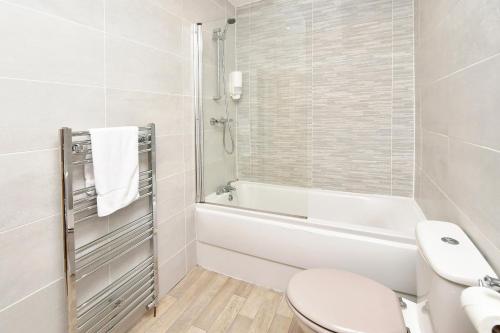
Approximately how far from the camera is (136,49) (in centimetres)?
141

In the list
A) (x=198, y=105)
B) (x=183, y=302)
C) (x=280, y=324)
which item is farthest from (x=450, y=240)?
(x=198, y=105)

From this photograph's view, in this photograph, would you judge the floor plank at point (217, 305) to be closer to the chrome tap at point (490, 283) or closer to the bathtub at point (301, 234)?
the bathtub at point (301, 234)

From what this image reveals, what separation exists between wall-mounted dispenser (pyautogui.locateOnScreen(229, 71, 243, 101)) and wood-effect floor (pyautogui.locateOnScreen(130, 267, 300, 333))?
1.61m

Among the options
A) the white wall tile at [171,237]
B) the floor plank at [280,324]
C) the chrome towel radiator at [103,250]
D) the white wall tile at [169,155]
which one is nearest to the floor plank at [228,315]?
the floor plank at [280,324]

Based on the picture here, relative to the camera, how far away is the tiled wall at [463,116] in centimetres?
76

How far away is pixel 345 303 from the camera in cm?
100

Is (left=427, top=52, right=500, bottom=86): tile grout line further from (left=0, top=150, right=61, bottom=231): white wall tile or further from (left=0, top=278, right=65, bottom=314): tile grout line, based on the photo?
(left=0, top=278, right=65, bottom=314): tile grout line

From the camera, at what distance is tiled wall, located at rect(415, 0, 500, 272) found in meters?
0.76

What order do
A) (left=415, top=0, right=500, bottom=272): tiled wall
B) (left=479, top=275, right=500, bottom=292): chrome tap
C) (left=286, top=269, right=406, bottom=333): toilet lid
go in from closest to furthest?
1. (left=479, top=275, right=500, bottom=292): chrome tap
2. (left=415, top=0, right=500, bottom=272): tiled wall
3. (left=286, top=269, right=406, bottom=333): toilet lid

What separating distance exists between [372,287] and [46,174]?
149 centimetres

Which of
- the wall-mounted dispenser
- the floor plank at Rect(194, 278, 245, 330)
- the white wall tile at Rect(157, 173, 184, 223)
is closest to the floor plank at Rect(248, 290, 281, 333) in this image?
the floor plank at Rect(194, 278, 245, 330)

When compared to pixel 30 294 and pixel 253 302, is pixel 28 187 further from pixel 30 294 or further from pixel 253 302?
pixel 253 302

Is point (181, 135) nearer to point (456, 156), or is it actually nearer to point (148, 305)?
point (148, 305)

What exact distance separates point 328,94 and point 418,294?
1720mm
